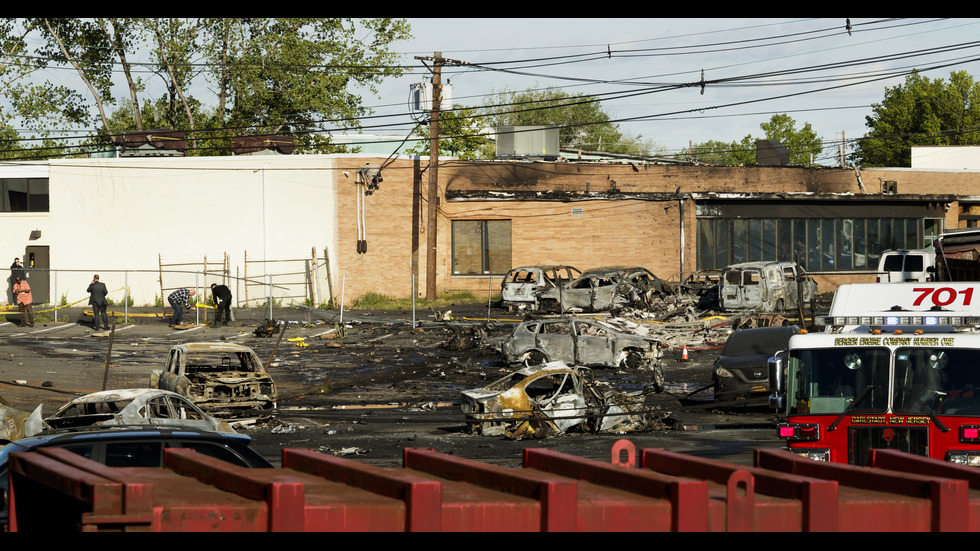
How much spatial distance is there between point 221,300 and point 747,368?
21.3m

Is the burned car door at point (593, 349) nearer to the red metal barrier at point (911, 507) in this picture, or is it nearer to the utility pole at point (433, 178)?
the utility pole at point (433, 178)

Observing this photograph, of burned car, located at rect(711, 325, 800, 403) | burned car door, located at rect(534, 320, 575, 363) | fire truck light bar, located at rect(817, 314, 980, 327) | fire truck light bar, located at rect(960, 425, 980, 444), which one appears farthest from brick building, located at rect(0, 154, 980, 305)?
fire truck light bar, located at rect(960, 425, 980, 444)

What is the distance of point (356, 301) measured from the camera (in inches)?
1694

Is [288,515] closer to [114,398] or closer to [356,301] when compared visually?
[114,398]

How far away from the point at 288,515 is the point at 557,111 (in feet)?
337

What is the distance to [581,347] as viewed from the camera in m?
25.7

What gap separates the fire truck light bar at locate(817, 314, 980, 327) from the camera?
10562 millimetres

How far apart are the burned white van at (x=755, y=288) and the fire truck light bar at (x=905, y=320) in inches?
957

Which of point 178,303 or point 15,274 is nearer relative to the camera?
point 178,303

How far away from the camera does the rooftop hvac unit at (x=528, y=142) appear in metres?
50.9

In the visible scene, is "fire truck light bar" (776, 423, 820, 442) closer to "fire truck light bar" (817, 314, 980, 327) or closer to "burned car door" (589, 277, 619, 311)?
"fire truck light bar" (817, 314, 980, 327)

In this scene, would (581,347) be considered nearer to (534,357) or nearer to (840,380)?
(534,357)

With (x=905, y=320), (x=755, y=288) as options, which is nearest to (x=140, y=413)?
(x=905, y=320)

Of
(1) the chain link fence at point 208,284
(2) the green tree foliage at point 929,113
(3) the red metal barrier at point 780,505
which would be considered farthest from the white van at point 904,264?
(2) the green tree foliage at point 929,113
